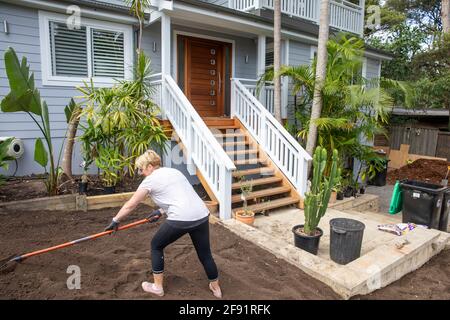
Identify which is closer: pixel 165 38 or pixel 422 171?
pixel 165 38

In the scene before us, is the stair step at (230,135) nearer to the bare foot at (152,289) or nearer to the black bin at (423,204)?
the black bin at (423,204)

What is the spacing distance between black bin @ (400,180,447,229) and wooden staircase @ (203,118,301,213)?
6.38 feet

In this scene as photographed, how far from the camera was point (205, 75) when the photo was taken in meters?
8.81

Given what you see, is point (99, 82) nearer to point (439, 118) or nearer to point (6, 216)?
point (6, 216)

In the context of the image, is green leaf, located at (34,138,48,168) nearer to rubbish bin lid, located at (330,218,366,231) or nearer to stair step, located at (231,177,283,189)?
stair step, located at (231,177,283,189)

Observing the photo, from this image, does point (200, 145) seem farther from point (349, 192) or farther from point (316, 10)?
point (316, 10)

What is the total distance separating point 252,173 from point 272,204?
825 mm

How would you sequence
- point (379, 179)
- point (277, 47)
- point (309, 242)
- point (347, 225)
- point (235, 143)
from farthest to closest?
point (379, 179) → point (235, 143) → point (277, 47) → point (309, 242) → point (347, 225)

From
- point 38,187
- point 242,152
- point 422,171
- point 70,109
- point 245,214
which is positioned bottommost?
point 422,171

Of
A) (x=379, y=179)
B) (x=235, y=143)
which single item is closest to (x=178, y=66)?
(x=235, y=143)

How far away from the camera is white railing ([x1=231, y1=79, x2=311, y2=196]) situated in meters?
6.14

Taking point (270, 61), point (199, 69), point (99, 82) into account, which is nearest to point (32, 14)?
point (99, 82)

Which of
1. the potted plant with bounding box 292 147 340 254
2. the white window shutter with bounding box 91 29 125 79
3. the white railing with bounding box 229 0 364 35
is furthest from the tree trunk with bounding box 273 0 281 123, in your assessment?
the white window shutter with bounding box 91 29 125 79

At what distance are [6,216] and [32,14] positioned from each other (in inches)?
159
